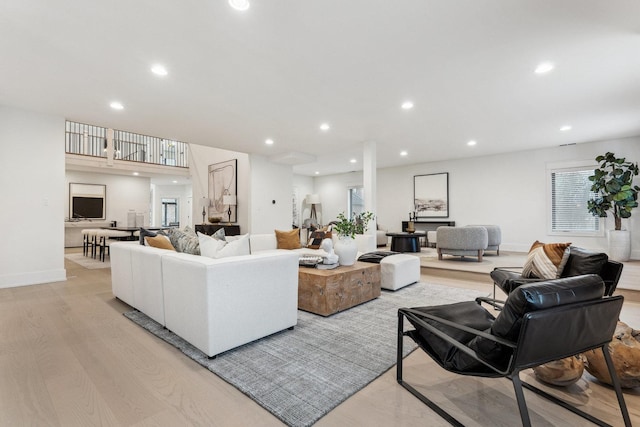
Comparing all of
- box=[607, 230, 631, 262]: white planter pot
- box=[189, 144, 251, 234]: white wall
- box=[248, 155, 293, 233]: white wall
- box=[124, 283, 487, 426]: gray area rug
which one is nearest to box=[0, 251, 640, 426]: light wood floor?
box=[124, 283, 487, 426]: gray area rug

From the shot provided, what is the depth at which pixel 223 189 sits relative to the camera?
26.5ft

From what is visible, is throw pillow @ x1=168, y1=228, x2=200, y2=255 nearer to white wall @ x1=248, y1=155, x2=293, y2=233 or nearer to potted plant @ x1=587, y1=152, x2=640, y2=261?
white wall @ x1=248, y1=155, x2=293, y2=233

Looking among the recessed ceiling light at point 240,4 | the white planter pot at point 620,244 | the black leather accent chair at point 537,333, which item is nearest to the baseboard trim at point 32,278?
the recessed ceiling light at point 240,4

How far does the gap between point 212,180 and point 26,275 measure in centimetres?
481

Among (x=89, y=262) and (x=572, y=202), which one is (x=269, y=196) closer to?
(x=89, y=262)

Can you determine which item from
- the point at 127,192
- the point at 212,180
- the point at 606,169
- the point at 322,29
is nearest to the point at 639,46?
the point at 322,29

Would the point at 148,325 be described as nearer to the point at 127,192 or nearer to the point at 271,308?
the point at 271,308

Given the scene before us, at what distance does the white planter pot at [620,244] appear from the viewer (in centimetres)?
557

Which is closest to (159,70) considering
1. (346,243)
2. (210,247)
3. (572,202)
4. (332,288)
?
(210,247)

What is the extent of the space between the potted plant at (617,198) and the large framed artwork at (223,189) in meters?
7.73

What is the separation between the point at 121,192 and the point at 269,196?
6008 millimetres

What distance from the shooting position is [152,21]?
2344 mm

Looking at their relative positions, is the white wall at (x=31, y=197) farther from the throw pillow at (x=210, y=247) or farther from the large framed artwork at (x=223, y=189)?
A: the throw pillow at (x=210, y=247)

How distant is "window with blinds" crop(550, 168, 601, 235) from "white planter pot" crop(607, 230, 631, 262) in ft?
2.54
